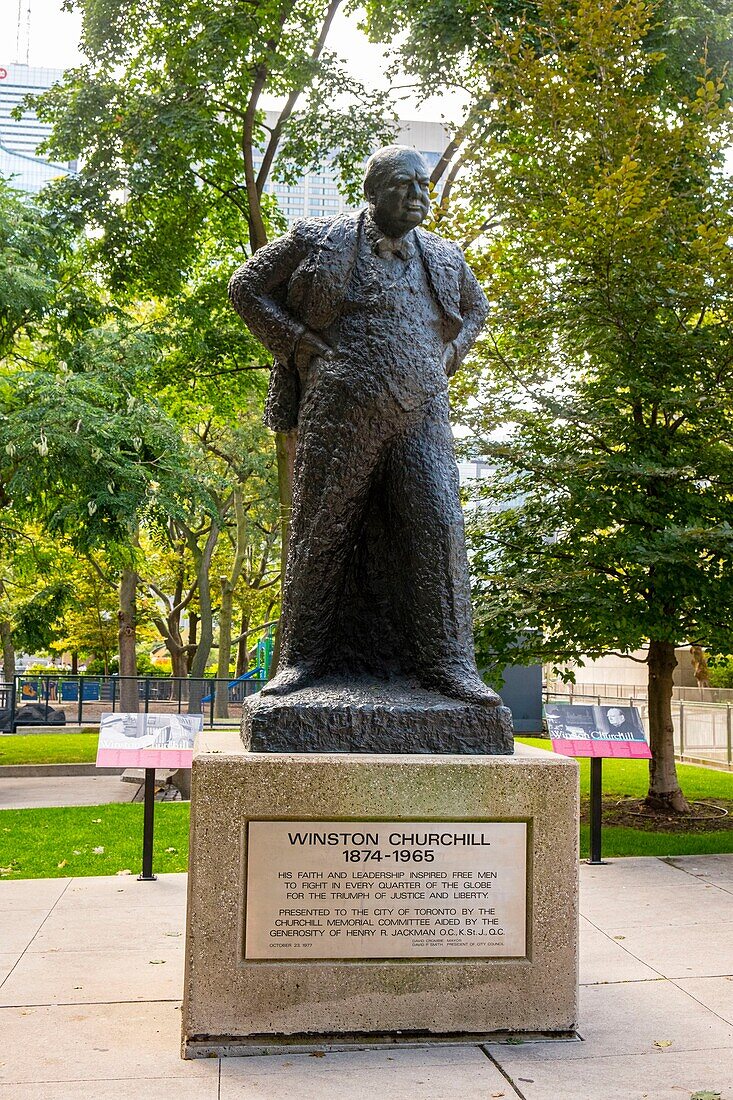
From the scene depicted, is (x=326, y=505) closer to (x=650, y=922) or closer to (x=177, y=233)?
(x=650, y=922)

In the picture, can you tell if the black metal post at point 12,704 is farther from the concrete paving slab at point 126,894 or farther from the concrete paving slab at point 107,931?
the concrete paving slab at point 107,931

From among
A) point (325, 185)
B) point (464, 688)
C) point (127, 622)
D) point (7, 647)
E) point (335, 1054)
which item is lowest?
point (335, 1054)

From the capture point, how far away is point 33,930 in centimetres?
548

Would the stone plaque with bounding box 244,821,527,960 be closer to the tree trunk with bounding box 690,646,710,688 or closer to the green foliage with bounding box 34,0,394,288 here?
the green foliage with bounding box 34,0,394,288

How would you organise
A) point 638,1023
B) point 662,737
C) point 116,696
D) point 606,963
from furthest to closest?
point 116,696
point 662,737
point 606,963
point 638,1023

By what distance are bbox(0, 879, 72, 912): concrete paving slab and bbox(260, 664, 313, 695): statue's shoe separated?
9.12ft

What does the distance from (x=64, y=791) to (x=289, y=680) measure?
33.7 ft

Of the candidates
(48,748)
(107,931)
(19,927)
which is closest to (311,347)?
(107,931)

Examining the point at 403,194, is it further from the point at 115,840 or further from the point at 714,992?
the point at 115,840

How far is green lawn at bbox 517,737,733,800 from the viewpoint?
1256cm

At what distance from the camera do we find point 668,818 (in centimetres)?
1034

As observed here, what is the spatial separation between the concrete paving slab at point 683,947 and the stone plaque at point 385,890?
1.35m

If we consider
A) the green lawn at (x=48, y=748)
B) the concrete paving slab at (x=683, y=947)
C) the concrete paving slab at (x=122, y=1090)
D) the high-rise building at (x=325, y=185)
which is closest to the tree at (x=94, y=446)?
the high-rise building at (x=325, y=185)

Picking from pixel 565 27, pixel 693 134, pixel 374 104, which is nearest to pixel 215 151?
pixel 374 104
